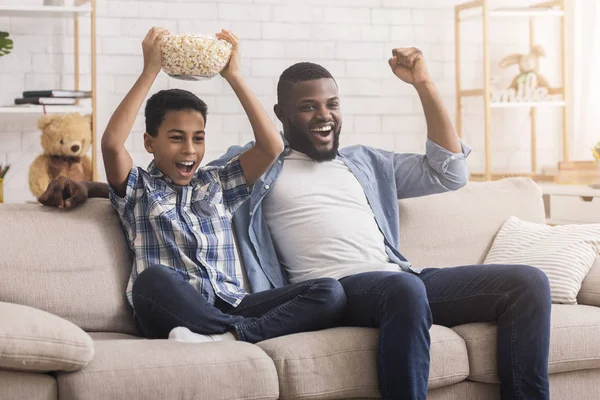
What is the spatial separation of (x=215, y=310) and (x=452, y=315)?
2.13 feet

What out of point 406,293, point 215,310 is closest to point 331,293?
point 406,293

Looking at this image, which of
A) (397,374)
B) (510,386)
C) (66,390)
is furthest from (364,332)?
(66,390)

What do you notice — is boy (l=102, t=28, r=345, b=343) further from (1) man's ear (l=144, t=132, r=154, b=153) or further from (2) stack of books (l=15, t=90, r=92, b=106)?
(2) stack of books (l=15, t=90, r=92, b=106)

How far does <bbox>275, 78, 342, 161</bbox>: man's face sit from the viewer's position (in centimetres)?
268

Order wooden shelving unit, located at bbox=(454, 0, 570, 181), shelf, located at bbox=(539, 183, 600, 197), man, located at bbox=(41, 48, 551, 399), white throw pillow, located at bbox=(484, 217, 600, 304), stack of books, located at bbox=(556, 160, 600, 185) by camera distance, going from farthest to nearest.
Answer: wooden shelving unit, located at bbox=(454, 0, 570, 181), stack of books, located at bbox=(556, 160, 600, 185), shelf, located at bbox=(539, 183, 600, 197), white throw pillow, located at bbox=(484, 217, 600, 304), man, located at bbox=(41, 48, 551, 399)

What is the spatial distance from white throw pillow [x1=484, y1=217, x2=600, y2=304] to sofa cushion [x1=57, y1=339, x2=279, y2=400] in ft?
3.36

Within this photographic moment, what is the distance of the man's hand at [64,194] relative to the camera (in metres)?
2.49

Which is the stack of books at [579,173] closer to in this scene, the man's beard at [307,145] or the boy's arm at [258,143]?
the man's beard at [307,145]

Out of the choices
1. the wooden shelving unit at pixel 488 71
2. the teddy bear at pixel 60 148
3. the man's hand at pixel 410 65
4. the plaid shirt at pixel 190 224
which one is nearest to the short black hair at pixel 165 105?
the plaid shirt at pixel 190 224

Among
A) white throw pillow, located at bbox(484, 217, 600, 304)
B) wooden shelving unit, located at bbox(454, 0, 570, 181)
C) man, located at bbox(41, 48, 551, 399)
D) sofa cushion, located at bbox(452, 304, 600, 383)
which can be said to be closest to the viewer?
man, located at bbox(41, 48, 551, 399)

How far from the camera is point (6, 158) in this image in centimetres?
394

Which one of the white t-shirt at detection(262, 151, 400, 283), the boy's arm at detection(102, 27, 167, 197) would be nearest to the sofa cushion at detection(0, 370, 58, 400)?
the boy's arm at detection(102, 27, 167, 197)

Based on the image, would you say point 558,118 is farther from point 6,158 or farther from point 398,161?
point 6,158

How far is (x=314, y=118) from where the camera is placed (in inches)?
106
